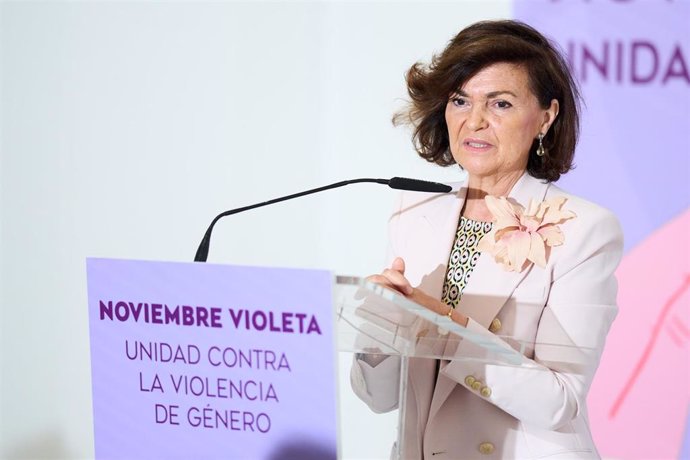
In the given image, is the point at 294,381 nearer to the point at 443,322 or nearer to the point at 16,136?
the point at 443,322

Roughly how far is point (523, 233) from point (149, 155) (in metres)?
2.37

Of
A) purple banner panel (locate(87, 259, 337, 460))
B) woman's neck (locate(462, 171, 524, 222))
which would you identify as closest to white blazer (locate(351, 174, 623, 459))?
woman's neck (locate(462, 171, 524, 222))

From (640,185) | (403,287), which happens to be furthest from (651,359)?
(403,287)

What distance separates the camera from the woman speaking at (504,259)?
5.93 ft

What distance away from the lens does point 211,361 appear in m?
1.40

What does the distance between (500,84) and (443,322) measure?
887 mm

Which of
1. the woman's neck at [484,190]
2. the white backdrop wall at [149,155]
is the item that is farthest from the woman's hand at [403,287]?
the white backdrop wall at [149,155]

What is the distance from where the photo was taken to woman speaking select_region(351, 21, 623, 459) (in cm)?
181

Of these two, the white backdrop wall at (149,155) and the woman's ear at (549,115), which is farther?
the white backdrop wall at (149,155)

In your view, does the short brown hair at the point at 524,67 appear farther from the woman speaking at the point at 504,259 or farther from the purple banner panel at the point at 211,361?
the purple banner panel at the point at 211,361

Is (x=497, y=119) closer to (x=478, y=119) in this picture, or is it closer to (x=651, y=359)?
(x=478, y=119)

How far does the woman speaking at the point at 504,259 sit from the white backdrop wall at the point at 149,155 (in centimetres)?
164

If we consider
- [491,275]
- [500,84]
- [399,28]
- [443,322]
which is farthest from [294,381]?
[399,28]

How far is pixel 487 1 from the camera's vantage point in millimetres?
3729
